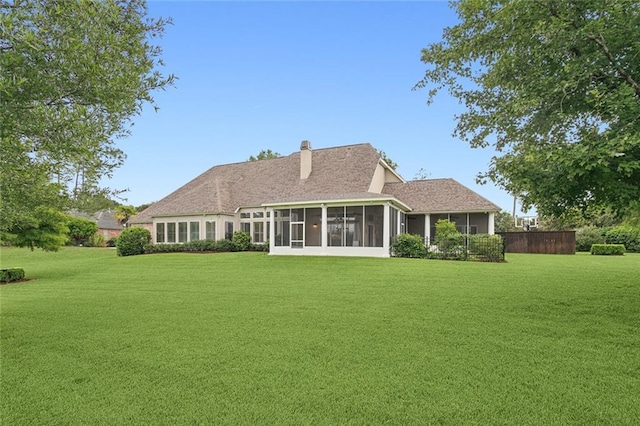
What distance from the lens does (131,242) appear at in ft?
76.6

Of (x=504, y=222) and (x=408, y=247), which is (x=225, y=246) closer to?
(x=408, y=247)

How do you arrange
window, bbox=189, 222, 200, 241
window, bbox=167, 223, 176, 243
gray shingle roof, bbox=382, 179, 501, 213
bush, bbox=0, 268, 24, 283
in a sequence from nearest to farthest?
bush, bbox=0, 268, 24, 283
gray shingle roof, bbox=382, 179, 501, 213
window, bbox=189, 222, 200, 241
window, bbox=167, 223, 176, 243

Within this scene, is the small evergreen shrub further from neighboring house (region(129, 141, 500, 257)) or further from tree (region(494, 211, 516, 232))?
tree (region(494, 211, 516, 232))

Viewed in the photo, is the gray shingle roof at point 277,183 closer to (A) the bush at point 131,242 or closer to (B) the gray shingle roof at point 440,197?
(A) the bush at point 131,242

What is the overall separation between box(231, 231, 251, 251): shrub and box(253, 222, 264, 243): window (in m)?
0.87

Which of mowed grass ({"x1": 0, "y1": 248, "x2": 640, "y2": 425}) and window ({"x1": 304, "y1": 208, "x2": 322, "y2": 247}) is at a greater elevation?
window ({"x1": 304, "y1": 208, "x2": 322, "y2": 247})

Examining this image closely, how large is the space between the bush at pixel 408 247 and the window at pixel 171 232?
50.7 feet

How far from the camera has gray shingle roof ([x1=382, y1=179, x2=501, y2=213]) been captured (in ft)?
70.3

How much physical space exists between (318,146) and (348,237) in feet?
37.7

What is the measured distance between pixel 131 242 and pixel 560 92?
24.0 meters

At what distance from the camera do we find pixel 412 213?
74.1 ft

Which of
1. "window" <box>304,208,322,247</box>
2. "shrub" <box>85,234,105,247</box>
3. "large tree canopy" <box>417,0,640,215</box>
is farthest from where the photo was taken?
"shrub" <box>85,234,105,247</box>

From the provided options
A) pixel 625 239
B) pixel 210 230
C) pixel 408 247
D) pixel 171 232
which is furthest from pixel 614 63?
pixel 625 239

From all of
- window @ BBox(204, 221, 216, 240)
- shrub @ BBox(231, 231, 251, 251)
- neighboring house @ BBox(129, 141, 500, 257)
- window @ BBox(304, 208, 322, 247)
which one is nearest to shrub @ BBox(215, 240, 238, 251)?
shrub @ BBox(231, 231, 251, 251)
